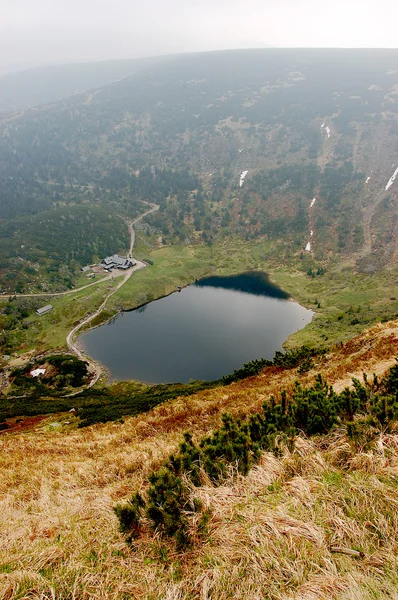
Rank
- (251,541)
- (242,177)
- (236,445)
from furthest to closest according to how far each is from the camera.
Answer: (242,177) < (236,445) < (251,541)

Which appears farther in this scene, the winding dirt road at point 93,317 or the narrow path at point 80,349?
the winding dirt road at point 93,317

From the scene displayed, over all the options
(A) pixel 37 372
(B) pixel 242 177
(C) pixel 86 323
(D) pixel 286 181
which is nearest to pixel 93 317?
(C) pixel 86 323

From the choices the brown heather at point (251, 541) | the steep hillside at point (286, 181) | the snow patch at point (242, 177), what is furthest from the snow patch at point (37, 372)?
the snow patch at point (242, 177)

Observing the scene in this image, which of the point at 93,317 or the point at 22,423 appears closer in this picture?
the point at 22,423

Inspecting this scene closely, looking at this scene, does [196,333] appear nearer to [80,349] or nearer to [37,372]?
[80,349]

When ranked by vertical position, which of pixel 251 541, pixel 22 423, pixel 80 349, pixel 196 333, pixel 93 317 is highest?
pixel 251 541

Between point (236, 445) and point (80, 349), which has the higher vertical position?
point (236, 445)

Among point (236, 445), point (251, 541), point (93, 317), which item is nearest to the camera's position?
point (251, 541)

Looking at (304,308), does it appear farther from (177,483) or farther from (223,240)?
(177,483)

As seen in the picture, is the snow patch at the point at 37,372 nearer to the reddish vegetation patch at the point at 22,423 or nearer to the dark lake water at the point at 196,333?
A: the dark lake water at the point at 196,333
